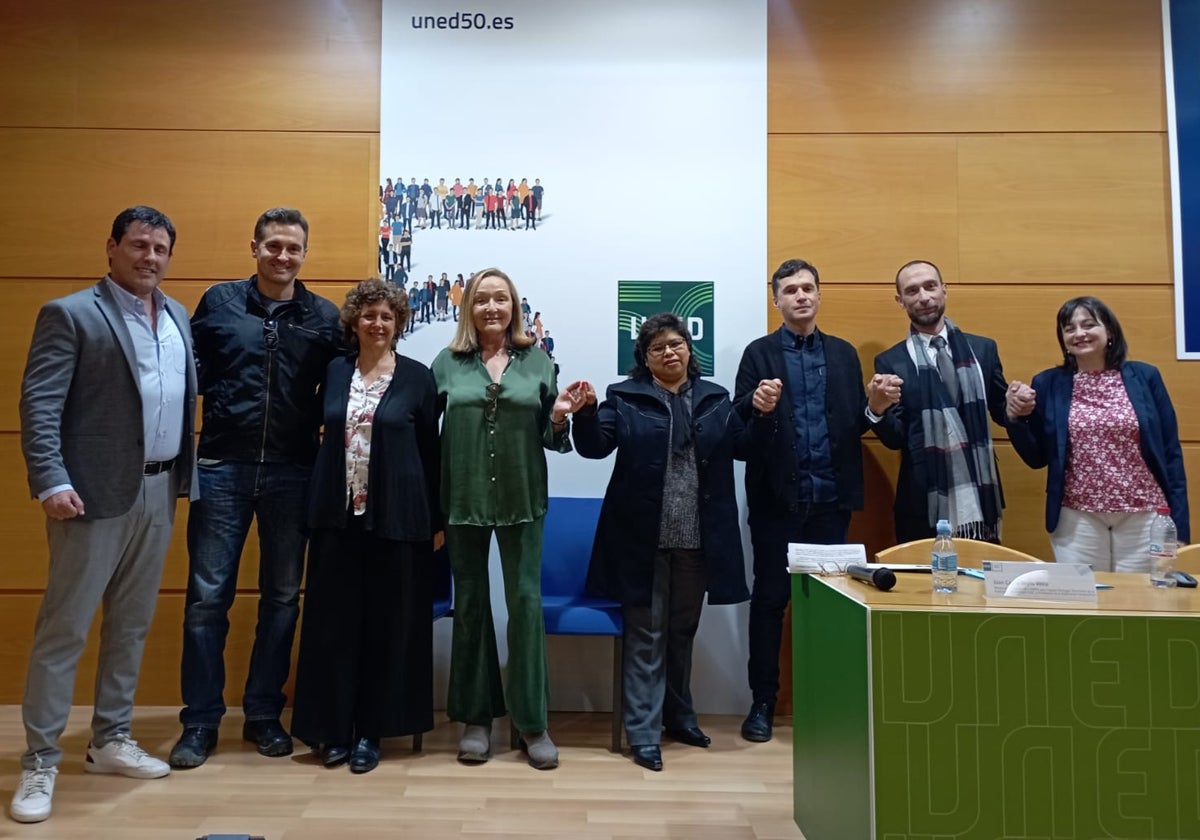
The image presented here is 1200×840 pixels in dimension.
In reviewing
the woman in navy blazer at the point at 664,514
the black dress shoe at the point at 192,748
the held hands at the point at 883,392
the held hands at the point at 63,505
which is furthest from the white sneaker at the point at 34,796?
the held hands at the point at 883,392

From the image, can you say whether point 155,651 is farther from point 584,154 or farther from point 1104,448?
point 1104,448

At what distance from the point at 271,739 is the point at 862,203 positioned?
3268mm

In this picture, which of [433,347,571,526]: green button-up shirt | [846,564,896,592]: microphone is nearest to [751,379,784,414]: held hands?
[433,347,571,526]: green button-up shirt

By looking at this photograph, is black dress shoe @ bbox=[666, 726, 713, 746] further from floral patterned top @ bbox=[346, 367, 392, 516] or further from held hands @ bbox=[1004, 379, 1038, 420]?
held hands @ bbox=[1004, 379, 1038, 420]

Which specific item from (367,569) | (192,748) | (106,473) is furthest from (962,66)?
(192,748)

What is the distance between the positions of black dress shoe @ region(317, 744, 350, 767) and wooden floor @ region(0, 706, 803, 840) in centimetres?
3

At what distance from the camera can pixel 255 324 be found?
2.80 m

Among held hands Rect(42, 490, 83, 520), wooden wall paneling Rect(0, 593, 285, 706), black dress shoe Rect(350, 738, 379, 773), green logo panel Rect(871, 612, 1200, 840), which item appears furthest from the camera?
wooden wall paneling Rect(0, 593, 285, 706)

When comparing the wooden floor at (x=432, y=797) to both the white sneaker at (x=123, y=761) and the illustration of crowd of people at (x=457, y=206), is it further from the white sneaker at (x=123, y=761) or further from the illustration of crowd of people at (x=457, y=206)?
the illustration of crowd of people at (x=457, y=206)

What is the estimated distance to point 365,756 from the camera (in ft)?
8.61

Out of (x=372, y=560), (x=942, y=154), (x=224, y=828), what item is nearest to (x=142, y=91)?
(x=372, y=560)

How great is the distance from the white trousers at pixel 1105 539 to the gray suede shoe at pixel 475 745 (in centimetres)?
225

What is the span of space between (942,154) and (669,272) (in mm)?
1365

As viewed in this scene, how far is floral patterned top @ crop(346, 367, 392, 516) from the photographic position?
265cm
